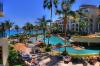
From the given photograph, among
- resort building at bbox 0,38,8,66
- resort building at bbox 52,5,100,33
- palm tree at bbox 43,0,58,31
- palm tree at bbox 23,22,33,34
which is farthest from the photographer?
palm tree at bbox 23,22,33,34

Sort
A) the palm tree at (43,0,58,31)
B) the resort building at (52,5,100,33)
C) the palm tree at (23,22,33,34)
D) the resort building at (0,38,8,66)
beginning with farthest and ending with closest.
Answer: the palm tree at (23,22,33,34) < the resort building at (52,5,100,33) < the palm tree at (43,0,58,31) < the resort building at (0,38,8,66)

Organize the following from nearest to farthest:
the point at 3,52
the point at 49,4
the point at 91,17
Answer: the point at 3,52, the point at 49,4, the point at 91,17

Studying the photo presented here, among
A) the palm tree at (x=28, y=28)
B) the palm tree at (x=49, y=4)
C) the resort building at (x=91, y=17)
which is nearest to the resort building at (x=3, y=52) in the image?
the palm tree at (x=49, y=4)

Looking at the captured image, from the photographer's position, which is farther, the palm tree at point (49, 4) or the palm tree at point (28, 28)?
the palm tree at point (28, 28)

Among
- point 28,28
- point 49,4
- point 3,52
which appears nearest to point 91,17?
point 28,28

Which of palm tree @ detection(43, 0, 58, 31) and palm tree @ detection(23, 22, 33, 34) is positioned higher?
palm tree @ detection(43, 0, 58, 31)

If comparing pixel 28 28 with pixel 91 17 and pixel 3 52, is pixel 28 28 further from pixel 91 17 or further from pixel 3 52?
pixel 3 52

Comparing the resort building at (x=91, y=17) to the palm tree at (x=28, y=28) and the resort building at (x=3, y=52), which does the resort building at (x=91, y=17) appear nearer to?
the palm tree at (x=28, y=28)

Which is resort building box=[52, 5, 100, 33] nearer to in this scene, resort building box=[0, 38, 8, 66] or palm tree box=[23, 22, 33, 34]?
palm tree box=[23, 22, 33, 34]

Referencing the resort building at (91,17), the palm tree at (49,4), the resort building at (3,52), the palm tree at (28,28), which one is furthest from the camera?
the palm tree at (28,28)

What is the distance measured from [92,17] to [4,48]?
71949 mm

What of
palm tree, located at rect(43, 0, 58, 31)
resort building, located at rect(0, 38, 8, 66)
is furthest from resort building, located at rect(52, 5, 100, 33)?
resort building, located at rect(0, 38, 8, 66)

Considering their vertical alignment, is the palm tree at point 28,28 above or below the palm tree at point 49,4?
below

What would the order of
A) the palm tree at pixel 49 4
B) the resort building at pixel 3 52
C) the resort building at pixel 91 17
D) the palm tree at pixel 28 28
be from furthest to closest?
the palm tree at pixel 28 28
the resort building at pixel 91 17
the palm tree at pixel 49 4
the resort building at pixel 3 52
